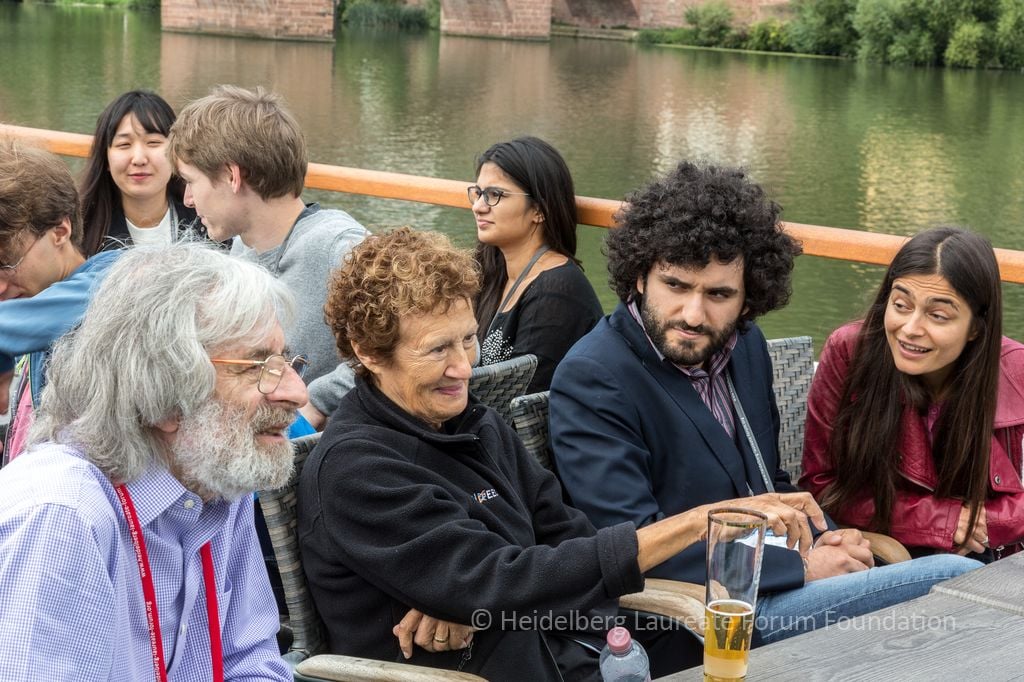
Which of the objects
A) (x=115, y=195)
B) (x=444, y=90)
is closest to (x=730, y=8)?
(x=444, y=90)

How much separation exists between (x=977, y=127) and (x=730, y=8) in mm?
24514

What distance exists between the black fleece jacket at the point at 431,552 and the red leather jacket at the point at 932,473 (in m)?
1.00

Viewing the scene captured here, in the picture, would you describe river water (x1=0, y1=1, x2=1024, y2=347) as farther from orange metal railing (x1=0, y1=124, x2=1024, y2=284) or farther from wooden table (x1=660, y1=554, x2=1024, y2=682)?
wooden table (x1=660, y1=554, x2=1024, y2=682)

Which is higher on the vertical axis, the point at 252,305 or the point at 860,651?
the point at 252,305

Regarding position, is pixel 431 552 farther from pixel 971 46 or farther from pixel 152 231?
pixel 971 46

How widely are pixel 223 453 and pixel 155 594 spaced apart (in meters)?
0.19

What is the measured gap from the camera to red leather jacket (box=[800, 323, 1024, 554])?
2.78m

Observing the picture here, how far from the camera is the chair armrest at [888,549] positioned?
2.72m

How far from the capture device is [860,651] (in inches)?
71.5

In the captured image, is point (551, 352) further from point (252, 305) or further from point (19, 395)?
point (252, 305)

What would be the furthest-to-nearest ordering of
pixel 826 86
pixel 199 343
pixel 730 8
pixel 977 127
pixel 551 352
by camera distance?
pixel 730 8, pixel 826 86, pixel 977 127, pixel 551 352, pixel 199 343

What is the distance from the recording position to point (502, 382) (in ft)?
8.84

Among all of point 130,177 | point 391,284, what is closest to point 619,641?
point 391,284

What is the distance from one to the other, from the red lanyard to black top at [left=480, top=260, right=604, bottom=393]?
167cm
